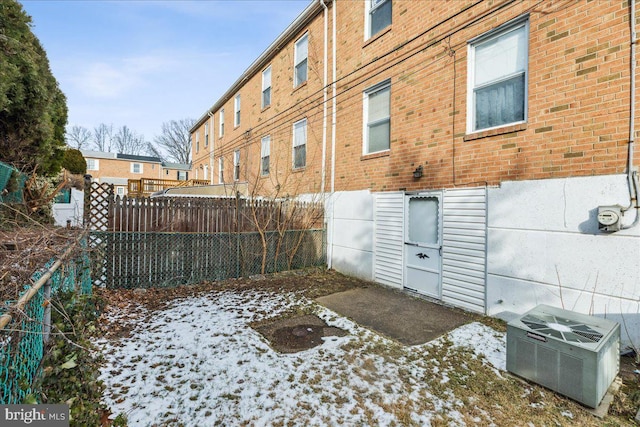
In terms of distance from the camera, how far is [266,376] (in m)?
3.25

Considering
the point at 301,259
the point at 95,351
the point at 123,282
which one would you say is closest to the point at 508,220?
the point at 301,259

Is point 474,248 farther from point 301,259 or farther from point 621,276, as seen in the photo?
point 301,259

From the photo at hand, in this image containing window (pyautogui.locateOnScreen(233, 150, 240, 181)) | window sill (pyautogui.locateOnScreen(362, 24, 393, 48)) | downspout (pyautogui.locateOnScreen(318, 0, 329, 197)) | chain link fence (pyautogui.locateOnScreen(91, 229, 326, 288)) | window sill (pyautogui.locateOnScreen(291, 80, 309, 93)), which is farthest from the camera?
window (pyautogui.locateOnScreen(233, 150, 240, 181))

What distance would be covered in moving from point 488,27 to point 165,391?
7054 millimetres

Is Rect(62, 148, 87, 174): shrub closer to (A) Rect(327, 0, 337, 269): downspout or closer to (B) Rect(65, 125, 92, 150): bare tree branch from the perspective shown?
(A) Rect(327, 0, 337, 269): downspout

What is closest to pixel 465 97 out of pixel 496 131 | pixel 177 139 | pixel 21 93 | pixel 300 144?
pixel 496 131

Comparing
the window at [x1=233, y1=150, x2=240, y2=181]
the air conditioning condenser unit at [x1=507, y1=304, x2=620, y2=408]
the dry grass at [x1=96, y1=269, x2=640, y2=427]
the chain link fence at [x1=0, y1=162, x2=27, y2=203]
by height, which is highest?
the window at [x1=233, y1=150, x2=240, y2=181]

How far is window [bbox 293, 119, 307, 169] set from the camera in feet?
34.0

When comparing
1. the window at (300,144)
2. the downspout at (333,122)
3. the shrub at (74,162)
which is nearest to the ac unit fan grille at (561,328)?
the downspout at (333,122)

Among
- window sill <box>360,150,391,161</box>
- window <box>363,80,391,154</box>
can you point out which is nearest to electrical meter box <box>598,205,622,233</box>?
window sill <box>360,150,391,161</box>

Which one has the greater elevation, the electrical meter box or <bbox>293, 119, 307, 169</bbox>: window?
<bbox>293, 119, 307, 169</bbox>: window

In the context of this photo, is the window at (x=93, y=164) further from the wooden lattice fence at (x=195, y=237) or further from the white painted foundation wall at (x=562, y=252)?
the white painted foundation wall at (x=562, y=252)

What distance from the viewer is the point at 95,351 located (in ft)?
11.7

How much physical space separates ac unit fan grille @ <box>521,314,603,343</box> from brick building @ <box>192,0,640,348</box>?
112 centimetres
